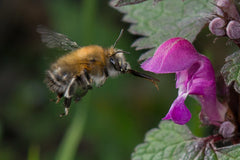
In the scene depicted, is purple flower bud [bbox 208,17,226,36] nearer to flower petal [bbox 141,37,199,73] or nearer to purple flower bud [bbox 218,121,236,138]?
flower petal [bbox 141,37,199,73]

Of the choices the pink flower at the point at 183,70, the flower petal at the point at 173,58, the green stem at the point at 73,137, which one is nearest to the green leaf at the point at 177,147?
the pink flower at the point at 183,70

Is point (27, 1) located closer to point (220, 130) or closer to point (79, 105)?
point (79, 105)

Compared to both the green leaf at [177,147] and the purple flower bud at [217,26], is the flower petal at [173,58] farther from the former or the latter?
the green leaf at [177,147]

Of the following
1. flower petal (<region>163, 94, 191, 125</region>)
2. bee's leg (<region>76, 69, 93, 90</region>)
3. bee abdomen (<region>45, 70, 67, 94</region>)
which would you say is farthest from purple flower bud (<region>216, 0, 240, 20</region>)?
bee abdomen (<region>45, 70, 67, 94</region>)

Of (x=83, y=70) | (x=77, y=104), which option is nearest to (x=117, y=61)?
(x=83, y=70)

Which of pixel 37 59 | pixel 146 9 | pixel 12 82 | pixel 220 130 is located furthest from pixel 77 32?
pixel 220 130

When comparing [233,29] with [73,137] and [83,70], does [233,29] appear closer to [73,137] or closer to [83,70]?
[83,70]
